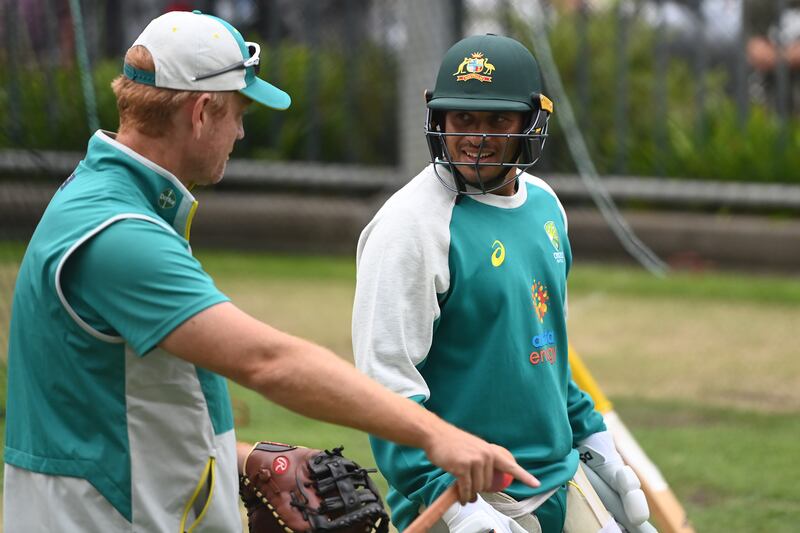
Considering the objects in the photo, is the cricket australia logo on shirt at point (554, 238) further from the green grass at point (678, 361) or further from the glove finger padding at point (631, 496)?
the green grass at point (678, 361)

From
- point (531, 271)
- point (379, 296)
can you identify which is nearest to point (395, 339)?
point (379, 296)

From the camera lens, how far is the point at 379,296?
349 cm

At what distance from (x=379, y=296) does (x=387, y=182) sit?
9612 millimetres

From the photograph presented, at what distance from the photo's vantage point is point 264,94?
314 centimetres

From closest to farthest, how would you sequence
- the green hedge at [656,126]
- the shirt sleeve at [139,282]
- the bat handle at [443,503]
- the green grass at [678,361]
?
the shirt sleeve at [139,282], the bat handle at [443,503], the green grass at [678,361], the green hedge at [656,126]

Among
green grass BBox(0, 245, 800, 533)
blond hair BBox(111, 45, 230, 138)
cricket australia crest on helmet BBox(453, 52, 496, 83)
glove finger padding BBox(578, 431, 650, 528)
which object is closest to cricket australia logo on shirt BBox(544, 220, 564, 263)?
cricket australia crest on helmet BBox(453, 52, 496, 83)

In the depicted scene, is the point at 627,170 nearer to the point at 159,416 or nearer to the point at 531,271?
the point at 531,271

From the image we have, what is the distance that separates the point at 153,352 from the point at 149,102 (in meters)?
0.55

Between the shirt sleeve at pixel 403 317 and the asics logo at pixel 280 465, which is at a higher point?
the shirt sleeve at pixel 403 317

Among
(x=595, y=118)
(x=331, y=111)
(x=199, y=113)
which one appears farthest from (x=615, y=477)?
(x=331, y=111)

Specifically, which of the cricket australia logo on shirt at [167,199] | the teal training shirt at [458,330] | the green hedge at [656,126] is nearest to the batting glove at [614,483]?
the teal training shirt at [458,330]

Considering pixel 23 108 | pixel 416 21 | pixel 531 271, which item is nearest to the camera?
pixel 531 271

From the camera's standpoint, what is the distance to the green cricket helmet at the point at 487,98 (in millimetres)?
3691

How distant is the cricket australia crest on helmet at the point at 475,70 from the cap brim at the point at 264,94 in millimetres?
633
